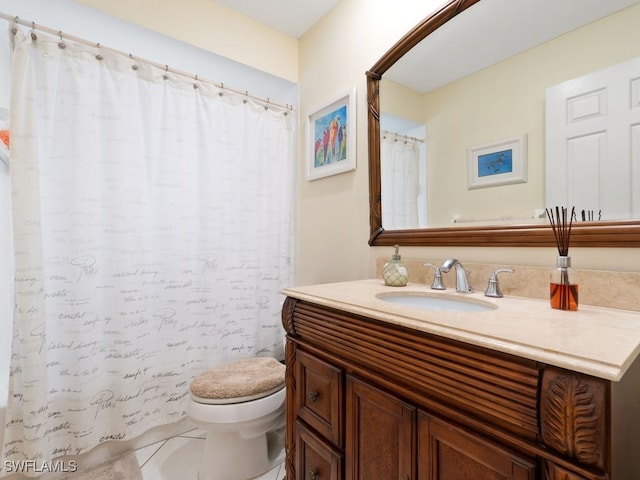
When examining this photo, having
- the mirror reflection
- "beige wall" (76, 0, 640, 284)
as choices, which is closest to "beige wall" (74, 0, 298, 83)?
"beige wall" (76, 0, 640, 284)

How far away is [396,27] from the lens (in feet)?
4.63

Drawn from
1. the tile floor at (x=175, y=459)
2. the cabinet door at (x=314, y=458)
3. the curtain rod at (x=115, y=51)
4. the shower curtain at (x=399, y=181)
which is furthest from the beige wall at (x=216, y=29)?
the tile floor at (x=175, y=459)

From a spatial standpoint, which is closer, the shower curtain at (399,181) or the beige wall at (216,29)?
the shower curtain at (399,181)

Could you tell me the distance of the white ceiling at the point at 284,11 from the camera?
172 cm

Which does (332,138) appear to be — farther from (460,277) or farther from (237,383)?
(237,383)

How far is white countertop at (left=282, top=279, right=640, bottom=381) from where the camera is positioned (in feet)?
1.56

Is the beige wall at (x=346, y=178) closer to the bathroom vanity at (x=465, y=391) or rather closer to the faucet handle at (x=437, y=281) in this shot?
the faucet handle at (x=437, y=281)

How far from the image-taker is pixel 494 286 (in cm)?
101

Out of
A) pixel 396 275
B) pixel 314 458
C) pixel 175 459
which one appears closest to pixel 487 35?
pixel 396 275

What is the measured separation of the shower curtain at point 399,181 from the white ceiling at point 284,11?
3.11 feet

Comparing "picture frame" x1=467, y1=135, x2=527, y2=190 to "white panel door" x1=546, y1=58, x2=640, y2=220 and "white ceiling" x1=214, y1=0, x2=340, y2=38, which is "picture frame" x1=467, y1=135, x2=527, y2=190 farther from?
"white ceiling" x1=214, y1=0, x2=340, y2=38

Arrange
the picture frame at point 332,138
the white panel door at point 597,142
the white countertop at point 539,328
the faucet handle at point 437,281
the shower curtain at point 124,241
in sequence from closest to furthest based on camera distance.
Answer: the white countertop at point 539,328, the white panel door at point 597,142, the faucet handle at point 437,281, the shower curtain at point 124,241, the picture frame at point 332,138

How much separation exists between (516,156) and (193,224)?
5.14ft

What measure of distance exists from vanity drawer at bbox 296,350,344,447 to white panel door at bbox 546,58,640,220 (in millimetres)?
887
